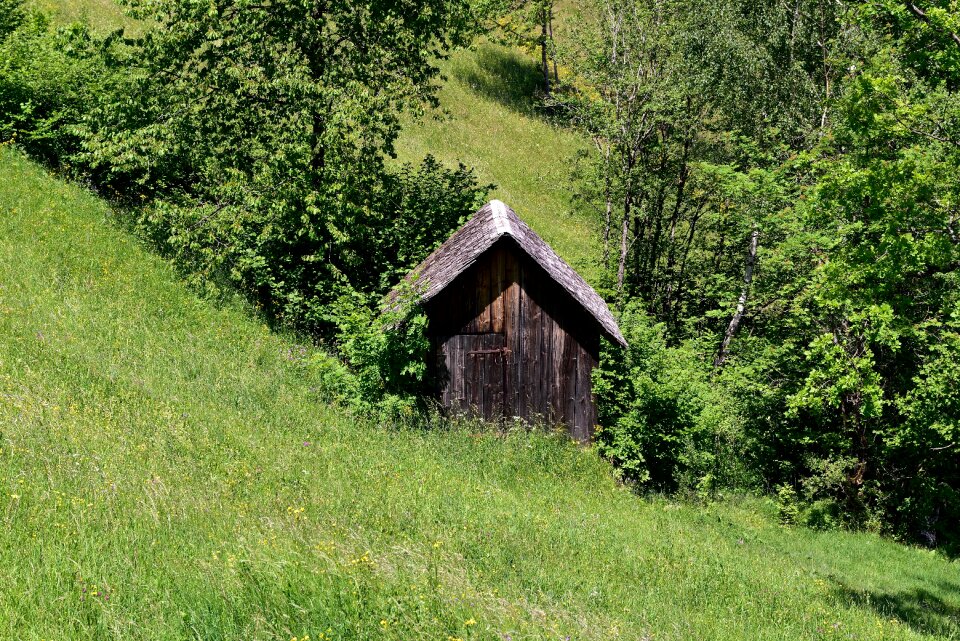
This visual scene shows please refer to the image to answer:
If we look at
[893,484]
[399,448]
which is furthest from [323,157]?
[893,484]

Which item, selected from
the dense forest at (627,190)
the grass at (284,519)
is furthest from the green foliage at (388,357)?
the grass at (284,519)

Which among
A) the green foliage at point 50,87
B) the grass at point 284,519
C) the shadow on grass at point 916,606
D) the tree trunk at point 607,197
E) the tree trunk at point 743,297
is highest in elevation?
the green foliage at point 50,87

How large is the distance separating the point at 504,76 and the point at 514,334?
3503 cm

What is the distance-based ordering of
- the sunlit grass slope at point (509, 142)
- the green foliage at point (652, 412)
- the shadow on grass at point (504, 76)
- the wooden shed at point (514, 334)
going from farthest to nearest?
the shadow on grass at point (504, 76) → the sunlit grass slope at point (509, 142) → the green foliage at point (652, 412) → the wooden shed at point (514, 334)

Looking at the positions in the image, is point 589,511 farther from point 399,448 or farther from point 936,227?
point 936,227

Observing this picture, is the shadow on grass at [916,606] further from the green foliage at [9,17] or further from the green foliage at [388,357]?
the green foliage at [9,17]

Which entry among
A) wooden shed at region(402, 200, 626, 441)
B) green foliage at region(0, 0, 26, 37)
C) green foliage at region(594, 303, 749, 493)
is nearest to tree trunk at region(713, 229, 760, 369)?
green foliage at region(594, 303, 749, 493)

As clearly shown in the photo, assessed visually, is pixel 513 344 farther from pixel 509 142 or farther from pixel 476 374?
pixel 509 142

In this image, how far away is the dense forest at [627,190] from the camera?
15.3 meters

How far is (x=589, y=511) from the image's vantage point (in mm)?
11906

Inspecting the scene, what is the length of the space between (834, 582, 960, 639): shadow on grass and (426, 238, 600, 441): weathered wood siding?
5.54 meters

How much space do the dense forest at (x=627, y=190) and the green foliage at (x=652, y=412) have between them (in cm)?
6

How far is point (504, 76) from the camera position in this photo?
154ft

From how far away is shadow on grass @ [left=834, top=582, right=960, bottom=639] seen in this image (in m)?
11.3
